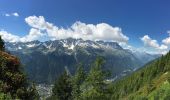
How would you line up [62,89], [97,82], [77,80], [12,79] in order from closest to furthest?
[12,79]
[97,82]
[62,89]
[77,80]

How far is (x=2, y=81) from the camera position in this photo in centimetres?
3312

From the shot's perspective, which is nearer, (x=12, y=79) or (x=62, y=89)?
(x=12, y=79)

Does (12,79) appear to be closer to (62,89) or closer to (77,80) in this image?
(62,89)

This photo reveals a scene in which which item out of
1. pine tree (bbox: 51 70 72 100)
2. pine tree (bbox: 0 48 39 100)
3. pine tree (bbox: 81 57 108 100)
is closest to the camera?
pine tree (bbox: 0 48 39 100)

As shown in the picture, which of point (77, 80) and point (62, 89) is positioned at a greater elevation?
point (77, 80)

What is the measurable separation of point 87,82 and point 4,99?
25.6m

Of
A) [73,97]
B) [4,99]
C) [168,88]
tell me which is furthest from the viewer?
[73,97]

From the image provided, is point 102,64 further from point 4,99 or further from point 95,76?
point 4,99

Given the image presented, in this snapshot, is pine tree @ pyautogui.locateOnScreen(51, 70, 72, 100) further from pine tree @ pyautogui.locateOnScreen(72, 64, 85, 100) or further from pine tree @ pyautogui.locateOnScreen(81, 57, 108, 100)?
pine tree @ pyautogui.locateOnScreen(81, 57, 108, 100)

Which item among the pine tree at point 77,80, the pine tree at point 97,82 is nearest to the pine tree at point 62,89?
the pine tree at point 77,80

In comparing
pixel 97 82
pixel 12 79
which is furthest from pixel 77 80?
pixel 12 79

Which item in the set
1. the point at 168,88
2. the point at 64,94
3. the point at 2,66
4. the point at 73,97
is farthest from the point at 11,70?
the point at 73,97

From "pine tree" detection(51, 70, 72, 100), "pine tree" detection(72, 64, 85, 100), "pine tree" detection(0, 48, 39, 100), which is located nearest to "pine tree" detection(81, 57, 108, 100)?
"pine tree" detection(0, 48, 39, 100)

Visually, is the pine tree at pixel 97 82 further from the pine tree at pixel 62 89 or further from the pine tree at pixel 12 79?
the pine tree at pixel 62 89
